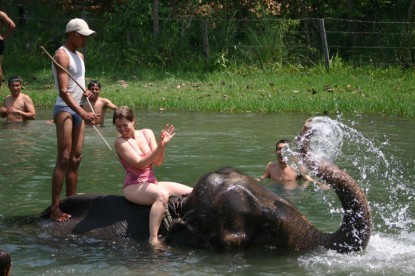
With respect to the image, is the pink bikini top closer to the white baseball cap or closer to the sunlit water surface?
the sunlit water surface

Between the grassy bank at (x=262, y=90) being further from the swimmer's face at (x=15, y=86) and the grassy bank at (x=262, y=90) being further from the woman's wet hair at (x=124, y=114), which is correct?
the woman's wet hair at (x=124, y=114)

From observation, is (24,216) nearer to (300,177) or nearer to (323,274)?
(323,274)

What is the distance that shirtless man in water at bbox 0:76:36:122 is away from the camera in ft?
53.8

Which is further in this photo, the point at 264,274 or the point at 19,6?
the point at 19,6

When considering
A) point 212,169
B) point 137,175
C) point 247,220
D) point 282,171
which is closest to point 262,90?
point 212,169

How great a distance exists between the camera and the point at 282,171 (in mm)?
11711

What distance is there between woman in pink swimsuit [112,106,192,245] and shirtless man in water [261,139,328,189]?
10.9ft

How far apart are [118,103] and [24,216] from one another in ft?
30.7

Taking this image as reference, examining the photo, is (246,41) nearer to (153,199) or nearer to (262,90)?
(262,90)

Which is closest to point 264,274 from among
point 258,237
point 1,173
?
point 258,237

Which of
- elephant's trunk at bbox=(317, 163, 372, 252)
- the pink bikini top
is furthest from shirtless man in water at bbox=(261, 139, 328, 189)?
elephant's trunk at bbox=(317, 163, 372, 252)

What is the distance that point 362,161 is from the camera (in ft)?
41.9

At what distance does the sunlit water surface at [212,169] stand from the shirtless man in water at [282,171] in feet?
0.52

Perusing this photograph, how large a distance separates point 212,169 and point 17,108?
5.61 metres
